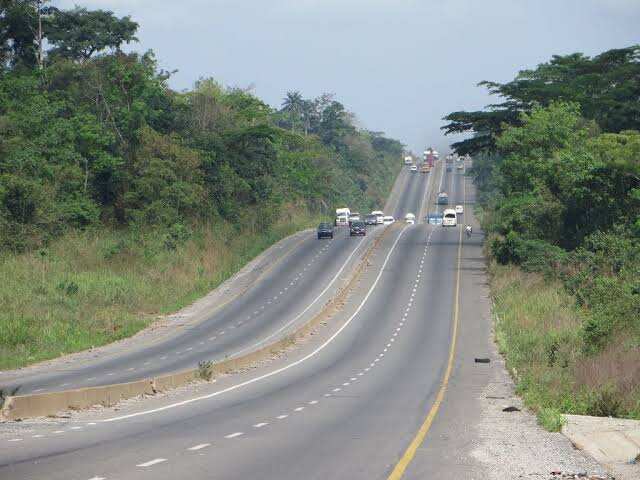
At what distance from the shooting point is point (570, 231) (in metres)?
76.4

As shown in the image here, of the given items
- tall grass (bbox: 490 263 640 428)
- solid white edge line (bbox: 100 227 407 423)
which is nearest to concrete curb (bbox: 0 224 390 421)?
solid white edge line (bbox: 100 227 407 423)

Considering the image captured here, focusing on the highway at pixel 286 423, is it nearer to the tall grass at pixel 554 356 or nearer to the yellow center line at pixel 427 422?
the yellow center line at pixel 427 422

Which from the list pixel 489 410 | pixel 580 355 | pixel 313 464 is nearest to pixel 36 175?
pixel 580 355

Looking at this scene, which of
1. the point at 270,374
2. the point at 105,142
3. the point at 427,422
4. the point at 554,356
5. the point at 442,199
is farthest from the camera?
the point at 442,199

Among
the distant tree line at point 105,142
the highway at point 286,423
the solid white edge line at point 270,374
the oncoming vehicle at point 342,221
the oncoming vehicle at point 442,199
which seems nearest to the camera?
the highway at point 286,423

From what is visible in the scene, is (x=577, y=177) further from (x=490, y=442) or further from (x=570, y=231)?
(x=490, y=442)

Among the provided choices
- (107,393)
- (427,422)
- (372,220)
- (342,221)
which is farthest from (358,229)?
(427,422)

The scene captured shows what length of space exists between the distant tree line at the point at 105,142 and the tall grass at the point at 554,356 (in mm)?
28644

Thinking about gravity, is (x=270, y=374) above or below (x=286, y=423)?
below

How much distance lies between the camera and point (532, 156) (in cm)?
8562

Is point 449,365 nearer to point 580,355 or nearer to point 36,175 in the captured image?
point 580,355

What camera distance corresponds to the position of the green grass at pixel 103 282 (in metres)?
52.5

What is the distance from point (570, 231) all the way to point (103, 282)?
111 feet

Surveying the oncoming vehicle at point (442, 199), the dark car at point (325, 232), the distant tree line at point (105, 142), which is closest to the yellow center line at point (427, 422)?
the distant tree line at point (105, 142)
